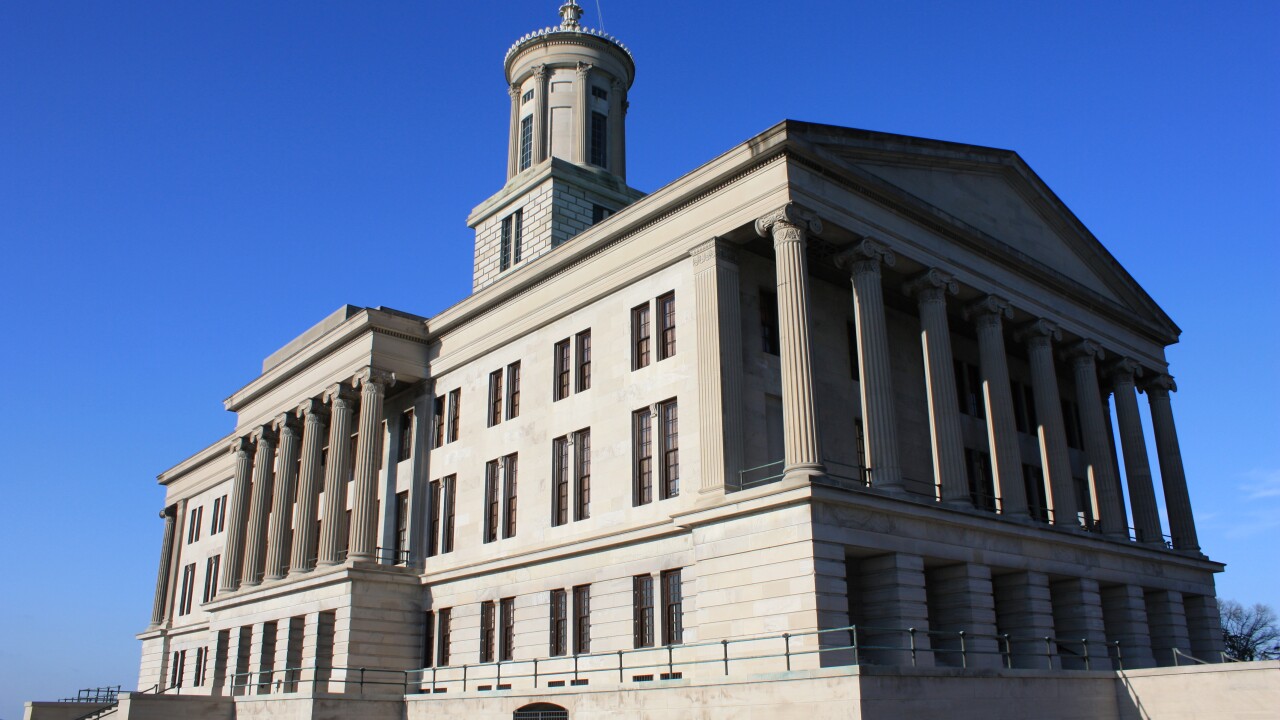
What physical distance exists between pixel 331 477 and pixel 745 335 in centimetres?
2019

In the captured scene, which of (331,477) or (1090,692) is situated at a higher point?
(331,477)

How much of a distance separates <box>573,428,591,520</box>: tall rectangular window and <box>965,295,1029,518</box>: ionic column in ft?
43.2

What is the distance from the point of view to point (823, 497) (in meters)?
25.9

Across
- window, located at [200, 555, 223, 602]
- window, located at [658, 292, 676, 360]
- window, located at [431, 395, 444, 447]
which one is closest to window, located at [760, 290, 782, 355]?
window, located at [658, 292, 676, 360]

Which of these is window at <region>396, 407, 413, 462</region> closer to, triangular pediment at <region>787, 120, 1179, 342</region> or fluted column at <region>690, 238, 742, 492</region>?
fluted column at <region>690, 238, 742, 492</region>

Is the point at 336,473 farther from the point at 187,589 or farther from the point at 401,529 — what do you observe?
the point at 187,589

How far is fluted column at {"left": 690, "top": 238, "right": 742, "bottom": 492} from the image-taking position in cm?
2927

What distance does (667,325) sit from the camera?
33469mm

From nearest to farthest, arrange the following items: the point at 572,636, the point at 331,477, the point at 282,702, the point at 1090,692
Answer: the point at 1090,692 < the point at 572,636 < the point at 282,702 < the point at 331,477

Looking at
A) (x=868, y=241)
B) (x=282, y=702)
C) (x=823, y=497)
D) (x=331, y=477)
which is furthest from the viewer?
(x=331, y=477)

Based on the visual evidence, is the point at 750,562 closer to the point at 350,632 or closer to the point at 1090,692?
the point at 1090,692

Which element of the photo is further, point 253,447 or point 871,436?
point 253,447

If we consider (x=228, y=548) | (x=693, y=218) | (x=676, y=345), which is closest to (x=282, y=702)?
(x=228, y=548)

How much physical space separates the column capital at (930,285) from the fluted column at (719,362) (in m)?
6.32
